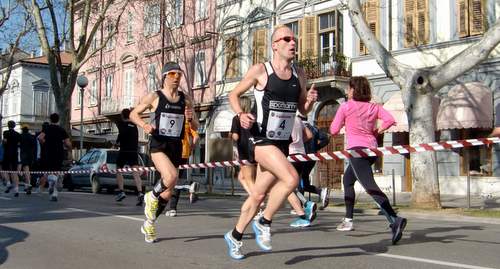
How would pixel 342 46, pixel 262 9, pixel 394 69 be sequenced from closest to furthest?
pixel 394 69 < pixel 342 46 < pixel 262 9

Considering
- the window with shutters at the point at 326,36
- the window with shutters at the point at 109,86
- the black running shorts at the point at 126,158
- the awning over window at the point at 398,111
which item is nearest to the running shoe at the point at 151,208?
the black running shorts at the point at 126,158

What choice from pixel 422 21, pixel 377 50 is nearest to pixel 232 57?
pixel 422 21

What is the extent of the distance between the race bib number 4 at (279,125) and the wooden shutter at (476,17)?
55.4 feet

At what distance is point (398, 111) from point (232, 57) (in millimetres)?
12177

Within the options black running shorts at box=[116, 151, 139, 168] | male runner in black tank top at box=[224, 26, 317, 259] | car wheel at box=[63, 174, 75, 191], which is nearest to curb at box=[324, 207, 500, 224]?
black running shorts at box=[116, 151, 139, 168]

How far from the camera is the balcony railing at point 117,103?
40.0 meters

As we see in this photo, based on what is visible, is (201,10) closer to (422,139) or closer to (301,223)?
(422,139)

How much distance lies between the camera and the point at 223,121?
31.1 meters

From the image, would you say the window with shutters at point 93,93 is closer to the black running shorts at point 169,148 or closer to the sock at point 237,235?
the black running shorts at point 169,148

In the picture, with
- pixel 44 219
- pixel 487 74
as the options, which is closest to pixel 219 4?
pixel 487 74

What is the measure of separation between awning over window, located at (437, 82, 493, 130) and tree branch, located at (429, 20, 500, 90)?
5.86 m

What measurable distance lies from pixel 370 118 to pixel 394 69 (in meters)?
7.31

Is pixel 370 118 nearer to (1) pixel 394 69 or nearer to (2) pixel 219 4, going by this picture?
(1) pixel 394 69

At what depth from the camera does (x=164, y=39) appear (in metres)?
35.7
